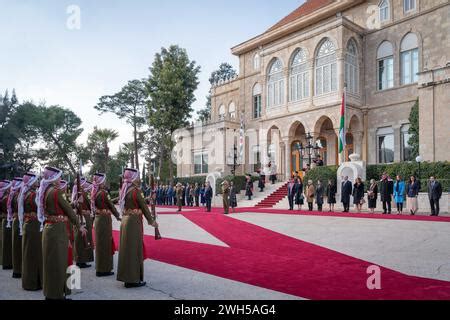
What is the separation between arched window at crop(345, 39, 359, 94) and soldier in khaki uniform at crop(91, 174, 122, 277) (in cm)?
2158

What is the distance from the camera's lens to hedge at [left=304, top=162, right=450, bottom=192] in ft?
57.8

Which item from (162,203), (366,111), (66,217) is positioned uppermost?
(366,111)

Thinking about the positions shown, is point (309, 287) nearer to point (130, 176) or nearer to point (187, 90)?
point (130, 176)

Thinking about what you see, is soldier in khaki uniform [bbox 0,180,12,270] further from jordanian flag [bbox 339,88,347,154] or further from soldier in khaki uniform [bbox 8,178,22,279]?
jordanian flag [bbox 339,88,347,154]

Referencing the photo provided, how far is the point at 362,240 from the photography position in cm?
1012

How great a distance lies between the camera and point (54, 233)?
5473 millimetres

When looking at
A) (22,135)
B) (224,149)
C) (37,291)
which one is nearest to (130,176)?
(37,291)

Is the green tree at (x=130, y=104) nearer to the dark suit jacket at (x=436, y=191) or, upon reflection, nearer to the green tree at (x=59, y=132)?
the green tree at (x=59, y=132)

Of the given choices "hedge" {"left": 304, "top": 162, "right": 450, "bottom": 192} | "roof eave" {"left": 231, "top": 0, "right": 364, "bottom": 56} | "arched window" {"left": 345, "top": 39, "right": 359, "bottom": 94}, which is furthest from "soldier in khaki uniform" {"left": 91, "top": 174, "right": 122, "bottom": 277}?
"roof eave" {"left": 231, "top": 0, "right": 364, "bottom": 56}

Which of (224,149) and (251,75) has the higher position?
(251,75)

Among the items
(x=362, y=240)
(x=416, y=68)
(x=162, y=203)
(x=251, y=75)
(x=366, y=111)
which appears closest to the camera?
(x=362, y=240)

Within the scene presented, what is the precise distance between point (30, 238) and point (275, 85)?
25841 mm

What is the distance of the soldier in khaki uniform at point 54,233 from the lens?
208 inches

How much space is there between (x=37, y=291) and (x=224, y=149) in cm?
2687
